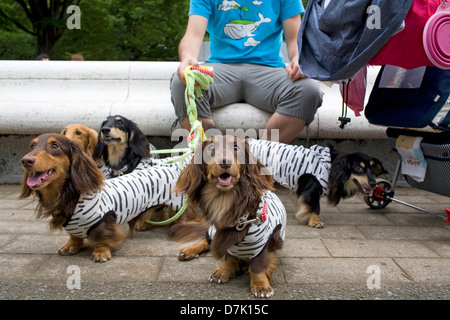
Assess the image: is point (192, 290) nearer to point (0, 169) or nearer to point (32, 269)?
point (32, 269)

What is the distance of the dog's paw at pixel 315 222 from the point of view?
129 inches

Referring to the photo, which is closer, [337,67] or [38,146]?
[38,146]

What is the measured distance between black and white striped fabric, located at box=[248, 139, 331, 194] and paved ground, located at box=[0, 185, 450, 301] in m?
0.38

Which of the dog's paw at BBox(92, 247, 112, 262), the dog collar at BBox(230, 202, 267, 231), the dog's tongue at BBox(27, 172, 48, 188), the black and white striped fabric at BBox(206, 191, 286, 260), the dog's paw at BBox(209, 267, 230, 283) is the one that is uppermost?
Result: the dog's tongue at BBox(27, 172, 48, 188)

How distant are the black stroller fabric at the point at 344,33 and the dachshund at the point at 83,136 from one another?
1.88 meters

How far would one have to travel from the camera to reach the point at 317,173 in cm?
340

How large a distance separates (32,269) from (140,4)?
35.3 ft

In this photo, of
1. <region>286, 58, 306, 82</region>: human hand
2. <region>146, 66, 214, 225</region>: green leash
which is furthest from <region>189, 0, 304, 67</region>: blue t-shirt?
<region>146, 66, 214, 225</region>: green leash

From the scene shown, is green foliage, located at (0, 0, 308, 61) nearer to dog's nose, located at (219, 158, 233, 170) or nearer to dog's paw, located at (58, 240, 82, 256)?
dog's paw, located at (58, 240, 82, 256)

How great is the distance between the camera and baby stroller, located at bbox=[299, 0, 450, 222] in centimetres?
223

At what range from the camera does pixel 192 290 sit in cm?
217

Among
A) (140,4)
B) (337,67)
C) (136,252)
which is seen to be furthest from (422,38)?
(140,4)

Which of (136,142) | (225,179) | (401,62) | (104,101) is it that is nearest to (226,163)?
(225,179)

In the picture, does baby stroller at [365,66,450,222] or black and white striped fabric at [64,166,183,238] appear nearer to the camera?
black and white striped fabric at [64,166,183,238]
